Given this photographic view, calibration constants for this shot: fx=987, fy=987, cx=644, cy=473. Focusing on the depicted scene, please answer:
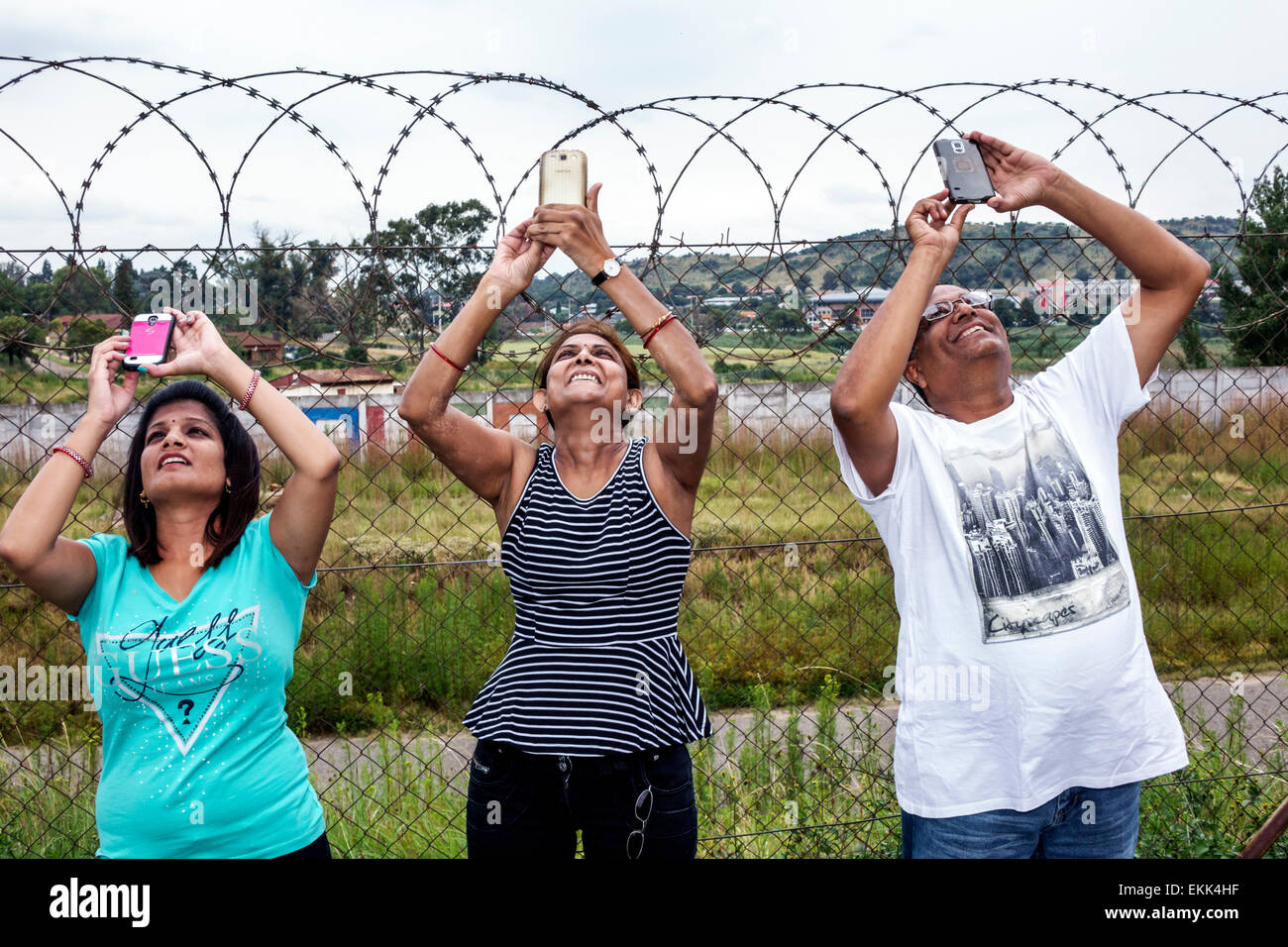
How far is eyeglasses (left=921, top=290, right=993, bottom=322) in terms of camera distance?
8.00 ft

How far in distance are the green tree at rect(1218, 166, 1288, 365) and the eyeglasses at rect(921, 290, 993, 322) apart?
4.85ft

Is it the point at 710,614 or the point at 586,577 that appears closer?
the point at 586,577

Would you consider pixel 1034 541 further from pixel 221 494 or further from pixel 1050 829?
pixel 221 494

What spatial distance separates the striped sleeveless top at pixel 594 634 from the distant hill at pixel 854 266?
1054 millimetres

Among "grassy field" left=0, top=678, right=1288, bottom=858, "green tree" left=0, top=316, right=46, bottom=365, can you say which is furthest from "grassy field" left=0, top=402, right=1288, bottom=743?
"green tree" left=0, top=316, right=46, bottom=365

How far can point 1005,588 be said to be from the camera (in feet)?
7.25

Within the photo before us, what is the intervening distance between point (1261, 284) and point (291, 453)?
3.55m

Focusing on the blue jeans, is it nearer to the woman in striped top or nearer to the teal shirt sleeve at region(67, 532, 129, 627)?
the woman in striped top

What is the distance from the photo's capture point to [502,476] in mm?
2545

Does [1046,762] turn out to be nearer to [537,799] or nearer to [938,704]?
[938,704]

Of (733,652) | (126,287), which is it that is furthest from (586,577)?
(733,652)

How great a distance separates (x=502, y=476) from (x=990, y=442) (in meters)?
1.20

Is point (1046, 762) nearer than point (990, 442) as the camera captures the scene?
Yes
